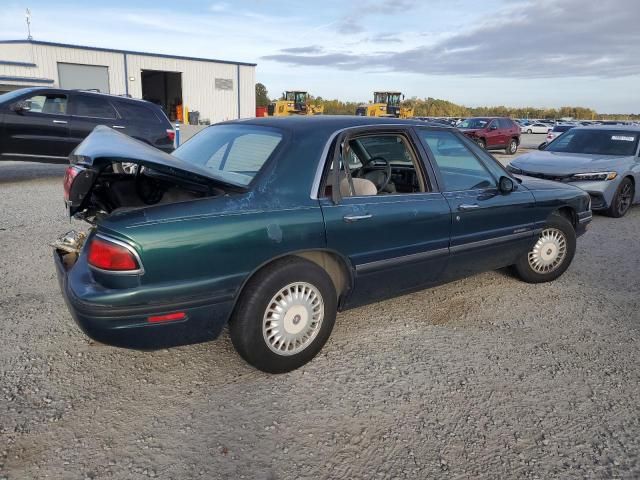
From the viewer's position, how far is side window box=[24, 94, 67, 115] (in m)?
9.45

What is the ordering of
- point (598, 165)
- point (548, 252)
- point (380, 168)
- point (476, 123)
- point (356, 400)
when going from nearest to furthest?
1. point (356, 400)
2. point (380, 168)
3. point (548, 252)
4. point (598, 165)
5. point (476, 123)

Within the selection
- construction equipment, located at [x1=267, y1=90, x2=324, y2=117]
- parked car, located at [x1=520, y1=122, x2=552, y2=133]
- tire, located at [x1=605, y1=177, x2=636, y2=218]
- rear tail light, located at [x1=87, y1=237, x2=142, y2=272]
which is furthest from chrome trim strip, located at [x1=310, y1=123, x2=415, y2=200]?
parked car, located at [x1=520, y1=122, x2=552, y2=133]

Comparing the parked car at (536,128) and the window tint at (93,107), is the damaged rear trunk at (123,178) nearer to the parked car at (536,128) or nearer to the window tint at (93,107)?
the window tint at (93,107)

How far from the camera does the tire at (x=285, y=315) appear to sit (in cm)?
291

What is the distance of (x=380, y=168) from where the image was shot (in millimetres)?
4258

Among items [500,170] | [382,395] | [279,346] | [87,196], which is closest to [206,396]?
[279,346]

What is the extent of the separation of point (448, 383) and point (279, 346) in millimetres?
1054

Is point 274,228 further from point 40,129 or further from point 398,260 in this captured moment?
point 40,129

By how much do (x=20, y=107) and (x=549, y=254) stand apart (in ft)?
30.3

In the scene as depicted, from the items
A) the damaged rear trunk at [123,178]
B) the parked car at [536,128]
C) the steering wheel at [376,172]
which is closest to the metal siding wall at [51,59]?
the damaged rear trunk at [123,178]

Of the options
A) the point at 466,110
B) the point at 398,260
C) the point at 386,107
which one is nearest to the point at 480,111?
the point at 466,110

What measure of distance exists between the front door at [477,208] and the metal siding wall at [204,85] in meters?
32.3

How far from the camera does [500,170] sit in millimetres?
4336

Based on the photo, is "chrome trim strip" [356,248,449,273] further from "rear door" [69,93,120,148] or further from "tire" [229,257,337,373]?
"rear door" [69,93,120,148]
